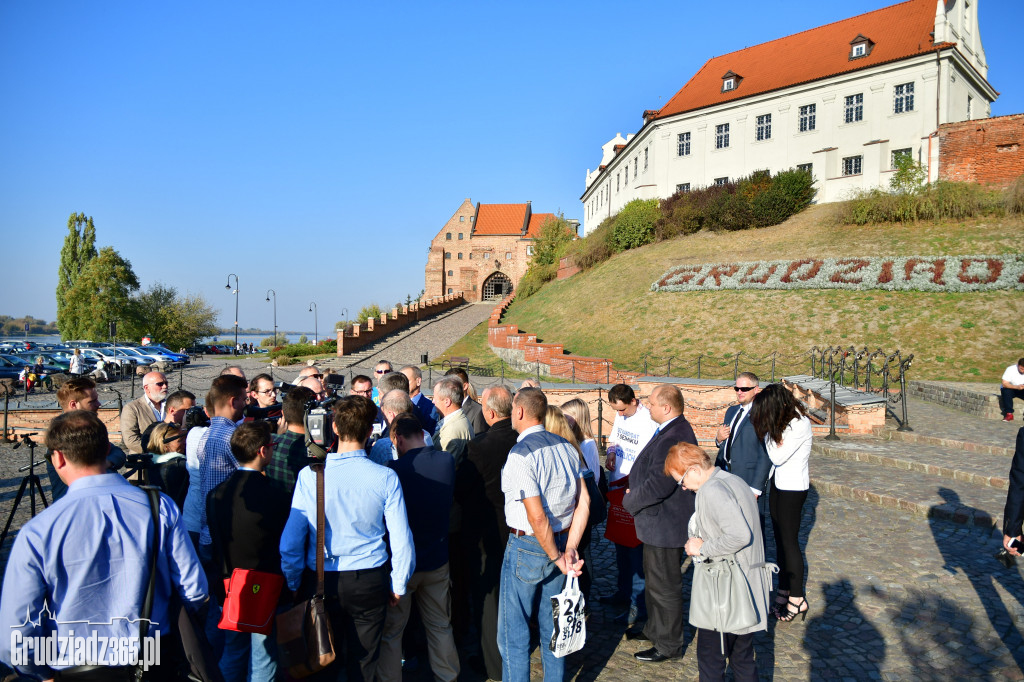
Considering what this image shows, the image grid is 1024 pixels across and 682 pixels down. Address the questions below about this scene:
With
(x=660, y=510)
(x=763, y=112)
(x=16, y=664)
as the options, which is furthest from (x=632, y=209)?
(x=16, y=664)

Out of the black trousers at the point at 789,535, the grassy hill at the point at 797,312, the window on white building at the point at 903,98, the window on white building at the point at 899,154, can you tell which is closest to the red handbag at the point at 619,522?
the black trousers at the point at 789,535

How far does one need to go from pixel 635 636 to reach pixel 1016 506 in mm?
3319

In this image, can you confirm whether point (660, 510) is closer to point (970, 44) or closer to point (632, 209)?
point (632, 209)

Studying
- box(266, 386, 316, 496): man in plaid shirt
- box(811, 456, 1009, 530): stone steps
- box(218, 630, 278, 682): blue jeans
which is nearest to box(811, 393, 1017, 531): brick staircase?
box(811, 456, 1009, 530): stone steps

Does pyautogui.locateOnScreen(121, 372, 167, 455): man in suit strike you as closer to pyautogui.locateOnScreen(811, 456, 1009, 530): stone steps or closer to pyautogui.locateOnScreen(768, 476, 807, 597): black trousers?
pyautogui.locateOnScreen(768, 476, 807, 597): black trousers

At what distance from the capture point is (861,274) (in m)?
25.3

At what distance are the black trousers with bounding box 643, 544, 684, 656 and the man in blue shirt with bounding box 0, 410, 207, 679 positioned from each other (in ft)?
10.9

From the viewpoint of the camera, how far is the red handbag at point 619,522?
17.2 feet

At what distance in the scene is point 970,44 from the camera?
38.0 meters

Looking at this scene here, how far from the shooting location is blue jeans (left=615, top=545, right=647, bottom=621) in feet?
17.3

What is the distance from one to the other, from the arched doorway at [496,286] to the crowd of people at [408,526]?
73.4m

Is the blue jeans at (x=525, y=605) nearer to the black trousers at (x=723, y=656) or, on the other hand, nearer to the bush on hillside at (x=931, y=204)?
the black trousers at (x=723, y=656)

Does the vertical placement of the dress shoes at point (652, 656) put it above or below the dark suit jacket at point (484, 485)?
below

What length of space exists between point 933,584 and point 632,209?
3666 cm
